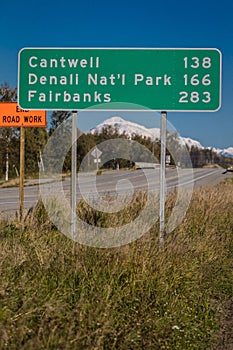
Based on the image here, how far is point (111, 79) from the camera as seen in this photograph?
702cm

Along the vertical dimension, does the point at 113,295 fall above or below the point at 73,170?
below

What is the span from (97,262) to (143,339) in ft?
4.39

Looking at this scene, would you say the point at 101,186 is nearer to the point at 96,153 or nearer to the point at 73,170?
the point at 96,153

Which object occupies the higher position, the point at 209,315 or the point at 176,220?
the point at 176,220

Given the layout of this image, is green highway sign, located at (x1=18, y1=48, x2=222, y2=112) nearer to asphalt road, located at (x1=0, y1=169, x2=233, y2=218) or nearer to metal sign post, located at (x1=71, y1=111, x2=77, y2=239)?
metal sign post, located at (x1=71, y1=111, x2=77, y2=239)

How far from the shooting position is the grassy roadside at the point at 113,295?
4086 mm

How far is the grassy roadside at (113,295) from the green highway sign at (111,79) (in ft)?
6.52

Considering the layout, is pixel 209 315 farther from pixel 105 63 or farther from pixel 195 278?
pixel 105 63

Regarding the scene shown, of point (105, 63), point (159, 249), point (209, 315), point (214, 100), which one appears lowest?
point (209, 315)

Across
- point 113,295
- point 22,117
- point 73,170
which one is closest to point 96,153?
point 73,170

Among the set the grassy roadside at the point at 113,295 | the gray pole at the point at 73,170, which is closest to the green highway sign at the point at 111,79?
the gray pole at the point at 73,170

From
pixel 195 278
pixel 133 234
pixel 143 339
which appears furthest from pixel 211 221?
pixel 143 339

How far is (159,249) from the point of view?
20.9ft

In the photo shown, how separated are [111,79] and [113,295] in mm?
3334
